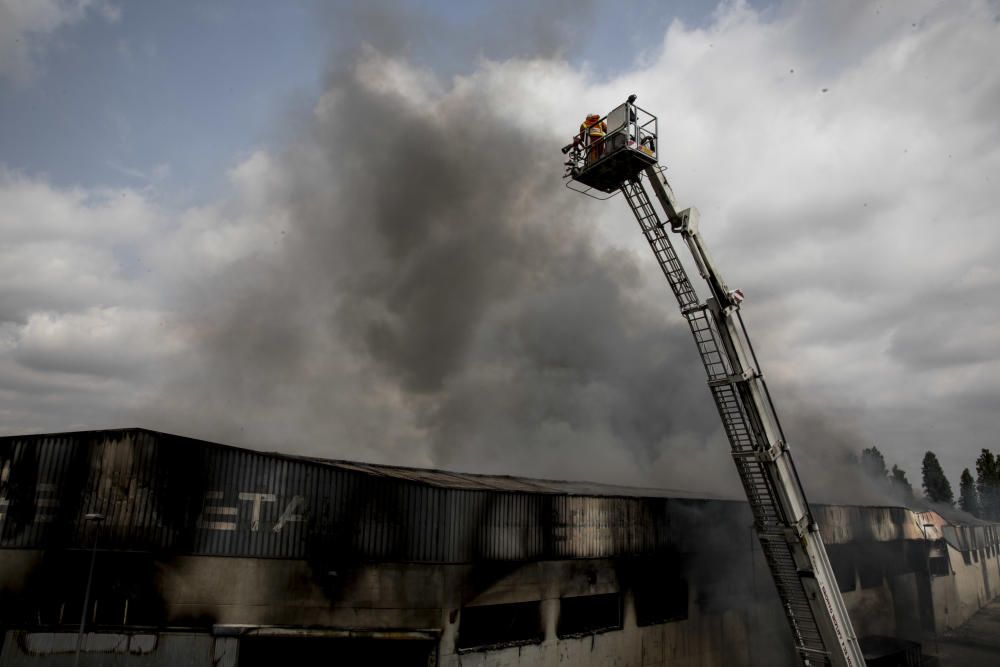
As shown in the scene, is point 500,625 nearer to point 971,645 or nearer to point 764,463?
point 764,463

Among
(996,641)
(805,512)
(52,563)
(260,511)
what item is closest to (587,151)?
(805,512)

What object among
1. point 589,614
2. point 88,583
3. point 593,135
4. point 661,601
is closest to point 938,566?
point 661,601

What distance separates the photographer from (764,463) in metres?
13.5

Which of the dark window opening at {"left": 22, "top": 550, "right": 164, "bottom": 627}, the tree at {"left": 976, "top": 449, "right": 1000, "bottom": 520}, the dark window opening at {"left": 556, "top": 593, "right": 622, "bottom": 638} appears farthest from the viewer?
the tree at {"left": 976, "top": 449, "right": 1000, "bottom": 520}

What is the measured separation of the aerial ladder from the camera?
1331cm

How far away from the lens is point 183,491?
1302 centimetres

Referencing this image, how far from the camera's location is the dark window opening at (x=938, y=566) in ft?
117

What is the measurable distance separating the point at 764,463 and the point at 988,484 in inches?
4364

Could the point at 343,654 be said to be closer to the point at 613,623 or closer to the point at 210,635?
the point at 210,635

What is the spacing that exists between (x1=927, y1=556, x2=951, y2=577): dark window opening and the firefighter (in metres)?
36.3

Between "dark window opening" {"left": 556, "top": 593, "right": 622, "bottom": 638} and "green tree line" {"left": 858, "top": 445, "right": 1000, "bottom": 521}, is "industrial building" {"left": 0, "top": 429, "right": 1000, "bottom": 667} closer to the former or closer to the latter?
"dark window opening" {"left": 556, "top": 593, "right": 622, "bottom": 638}

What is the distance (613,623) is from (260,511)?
37.7ft

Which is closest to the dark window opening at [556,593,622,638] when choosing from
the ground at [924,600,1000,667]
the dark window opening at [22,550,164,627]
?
the dark window opening at [22,550,164,627]

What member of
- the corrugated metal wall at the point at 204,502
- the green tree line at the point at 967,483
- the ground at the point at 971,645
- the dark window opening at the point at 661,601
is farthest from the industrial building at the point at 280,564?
the green tree line at the point at 967,483
